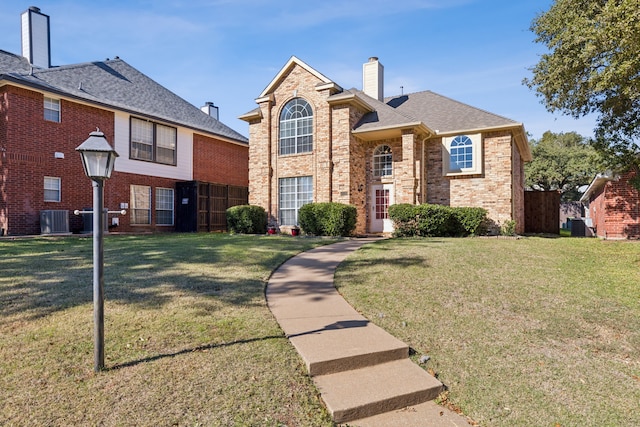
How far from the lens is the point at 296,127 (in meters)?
17.4

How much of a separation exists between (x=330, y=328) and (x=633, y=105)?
1270 cm

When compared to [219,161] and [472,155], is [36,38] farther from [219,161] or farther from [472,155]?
[472,155]

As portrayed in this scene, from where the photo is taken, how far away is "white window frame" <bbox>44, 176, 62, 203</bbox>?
1519 centimetres

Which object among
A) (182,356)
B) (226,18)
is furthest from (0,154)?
(182,356)

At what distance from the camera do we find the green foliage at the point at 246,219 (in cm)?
1645

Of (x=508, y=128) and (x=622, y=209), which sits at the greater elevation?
(x=508, y=128)

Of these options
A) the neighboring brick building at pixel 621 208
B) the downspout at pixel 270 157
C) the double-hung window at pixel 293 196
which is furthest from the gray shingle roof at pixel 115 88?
the neighboring brick building at pixel 621 208

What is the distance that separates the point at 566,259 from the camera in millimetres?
9492

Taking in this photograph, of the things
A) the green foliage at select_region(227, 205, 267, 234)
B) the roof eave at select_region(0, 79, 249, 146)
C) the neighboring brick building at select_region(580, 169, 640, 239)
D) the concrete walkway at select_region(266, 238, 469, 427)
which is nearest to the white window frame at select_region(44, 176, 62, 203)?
the roof eave at select_region(0, 79, 249, 146)

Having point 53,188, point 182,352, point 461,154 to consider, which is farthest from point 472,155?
point 53,188

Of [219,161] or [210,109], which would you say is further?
[210,109]

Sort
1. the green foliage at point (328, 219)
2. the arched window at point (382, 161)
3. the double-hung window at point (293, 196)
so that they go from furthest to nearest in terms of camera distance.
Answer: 1. the double-hung window at point (293, 196)
2. the arched window at point (382, 161)
3. the green foliage at point (328, 219)

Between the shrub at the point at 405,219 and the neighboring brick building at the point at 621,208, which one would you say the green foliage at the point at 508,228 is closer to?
the shrub at the point at 405,219

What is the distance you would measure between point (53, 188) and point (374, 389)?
53.1 feet
